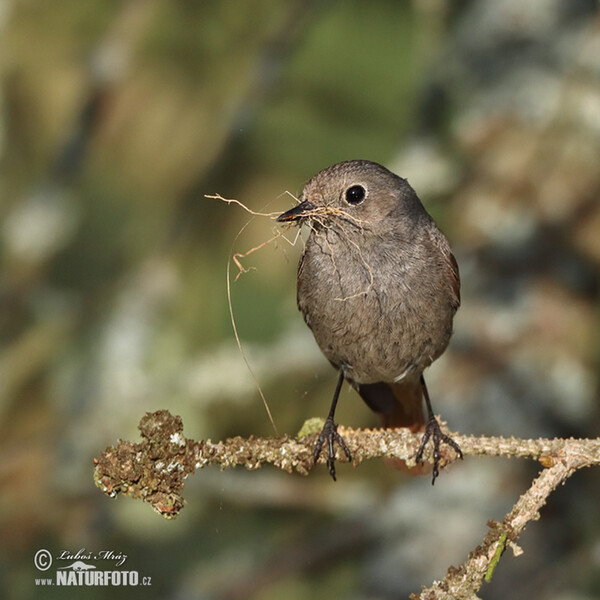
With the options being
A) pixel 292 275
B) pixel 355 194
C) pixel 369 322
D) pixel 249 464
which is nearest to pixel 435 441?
pixel 369 322

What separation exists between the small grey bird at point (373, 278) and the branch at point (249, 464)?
0.74 ft

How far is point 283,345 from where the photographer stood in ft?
11.3

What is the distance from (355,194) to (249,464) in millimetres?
620

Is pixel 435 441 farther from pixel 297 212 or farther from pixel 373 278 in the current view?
pixel 297 212

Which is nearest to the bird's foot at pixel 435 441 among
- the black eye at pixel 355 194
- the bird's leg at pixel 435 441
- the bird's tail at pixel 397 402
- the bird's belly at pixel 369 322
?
the bird's leg at pixel 435 441

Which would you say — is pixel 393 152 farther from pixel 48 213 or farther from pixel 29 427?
pixel 29 427

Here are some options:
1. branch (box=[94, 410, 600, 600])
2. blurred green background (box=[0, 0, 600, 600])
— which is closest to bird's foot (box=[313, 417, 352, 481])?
branch (box=[94, 410, 600, 600])

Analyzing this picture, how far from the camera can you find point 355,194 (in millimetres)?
1639

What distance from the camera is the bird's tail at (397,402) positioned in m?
2.41

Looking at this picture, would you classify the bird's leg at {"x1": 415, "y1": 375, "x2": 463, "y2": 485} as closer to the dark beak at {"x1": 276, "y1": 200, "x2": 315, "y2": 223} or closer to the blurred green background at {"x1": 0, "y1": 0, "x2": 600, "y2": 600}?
the dark beak at {"x1": 276, "y1": 200, "x2": 315, "y2": 223}

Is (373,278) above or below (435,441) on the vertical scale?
above

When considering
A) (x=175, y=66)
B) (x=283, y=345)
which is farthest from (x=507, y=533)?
(x=175, y=66)

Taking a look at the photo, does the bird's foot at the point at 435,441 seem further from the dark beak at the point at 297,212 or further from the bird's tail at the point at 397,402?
the dark beak at the point at 297,212

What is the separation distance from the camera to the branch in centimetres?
147
